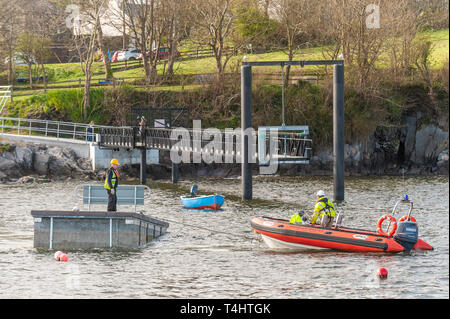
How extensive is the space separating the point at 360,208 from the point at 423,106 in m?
23.6

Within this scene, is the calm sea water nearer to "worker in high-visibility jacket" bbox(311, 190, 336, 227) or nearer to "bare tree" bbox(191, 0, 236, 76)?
"worker in high-visibility jacket" bbox(311, 190, 336, 227)

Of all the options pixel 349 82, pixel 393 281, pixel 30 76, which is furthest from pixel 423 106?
pixel 393 281

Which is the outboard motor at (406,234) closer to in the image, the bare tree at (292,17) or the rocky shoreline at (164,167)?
the rocky shoreline at (164,167)

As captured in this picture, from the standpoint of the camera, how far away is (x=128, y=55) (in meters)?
72.1

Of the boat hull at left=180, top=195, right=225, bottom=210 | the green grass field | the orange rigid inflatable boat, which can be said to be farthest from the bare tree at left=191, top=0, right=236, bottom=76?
the orange rigid inflatable boat

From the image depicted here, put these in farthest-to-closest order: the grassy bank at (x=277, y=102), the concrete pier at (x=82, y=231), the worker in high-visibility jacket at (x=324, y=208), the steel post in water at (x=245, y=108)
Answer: the grassy bank at (x=277, y=102), the steel post in water at (x=245, y=108), the worker in high-visibility jacket at (x=324, y=208), the concrete pier at (x=82, y=231)

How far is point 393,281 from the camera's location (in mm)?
21828

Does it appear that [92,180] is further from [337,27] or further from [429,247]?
[429,247]

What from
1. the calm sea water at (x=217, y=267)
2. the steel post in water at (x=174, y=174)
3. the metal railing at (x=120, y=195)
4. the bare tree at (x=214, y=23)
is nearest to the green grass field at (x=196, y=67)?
the bare tree at (x=214, y=23)

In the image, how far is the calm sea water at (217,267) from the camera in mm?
21016

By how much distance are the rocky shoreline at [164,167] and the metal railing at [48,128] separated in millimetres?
2203

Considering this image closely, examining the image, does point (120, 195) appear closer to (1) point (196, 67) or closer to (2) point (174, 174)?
(2) point (174, 174)

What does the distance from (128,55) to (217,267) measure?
165 feet

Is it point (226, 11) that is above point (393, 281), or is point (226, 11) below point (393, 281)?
above
